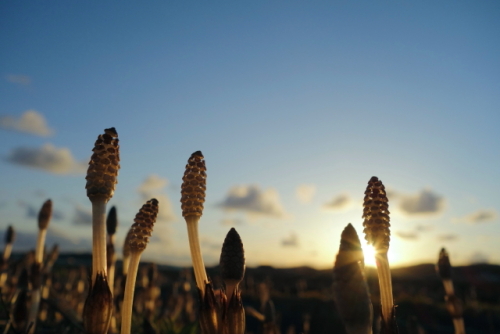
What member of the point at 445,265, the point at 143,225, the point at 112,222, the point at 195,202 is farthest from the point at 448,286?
the point at 112,222

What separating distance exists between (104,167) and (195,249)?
49 cm

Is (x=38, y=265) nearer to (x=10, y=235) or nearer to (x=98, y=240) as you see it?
(x=98, y=240)

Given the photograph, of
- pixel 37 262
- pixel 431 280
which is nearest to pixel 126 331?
pixel 37 262

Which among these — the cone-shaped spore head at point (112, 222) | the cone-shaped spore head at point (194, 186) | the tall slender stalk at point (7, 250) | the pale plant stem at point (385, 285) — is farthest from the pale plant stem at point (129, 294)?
the tall slender stalk at point (7, 250)

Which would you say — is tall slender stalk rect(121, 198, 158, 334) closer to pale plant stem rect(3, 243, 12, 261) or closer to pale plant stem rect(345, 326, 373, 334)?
pale plant stem rect(345, 326, 373, 334)

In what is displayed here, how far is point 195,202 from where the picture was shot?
165cm

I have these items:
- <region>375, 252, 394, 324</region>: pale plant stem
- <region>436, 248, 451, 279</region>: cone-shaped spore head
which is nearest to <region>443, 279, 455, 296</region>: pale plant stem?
<region>436, 248, 451, 279</region>: cone-shaped spore head

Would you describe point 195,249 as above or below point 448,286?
above

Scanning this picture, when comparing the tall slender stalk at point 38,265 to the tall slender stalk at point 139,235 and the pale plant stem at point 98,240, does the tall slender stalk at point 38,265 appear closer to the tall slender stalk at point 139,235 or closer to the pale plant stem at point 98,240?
the tall slender stalk at point 139,235

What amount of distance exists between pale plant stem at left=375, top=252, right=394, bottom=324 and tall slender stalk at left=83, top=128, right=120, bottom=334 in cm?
98

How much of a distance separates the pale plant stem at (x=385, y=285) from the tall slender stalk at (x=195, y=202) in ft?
2.14

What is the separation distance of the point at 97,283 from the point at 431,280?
4019 centimetres

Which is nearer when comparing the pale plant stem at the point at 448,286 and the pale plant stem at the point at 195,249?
the pale plant stem at the point at 195,249

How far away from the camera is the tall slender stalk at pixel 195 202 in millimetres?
1614
